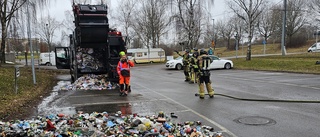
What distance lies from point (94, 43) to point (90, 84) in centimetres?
210

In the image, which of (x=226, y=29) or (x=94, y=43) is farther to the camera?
(x=226, y=29)

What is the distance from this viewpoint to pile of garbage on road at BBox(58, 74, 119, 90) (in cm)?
1233

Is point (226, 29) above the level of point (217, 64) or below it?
above

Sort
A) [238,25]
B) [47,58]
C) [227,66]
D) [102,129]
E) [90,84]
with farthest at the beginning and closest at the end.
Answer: [238,25]
[47,58]
[227,66]
[90,84]
[102,129]

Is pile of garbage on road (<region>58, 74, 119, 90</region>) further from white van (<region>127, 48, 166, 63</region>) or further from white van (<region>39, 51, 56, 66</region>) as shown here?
white van (<region>39, 51, 56, 66</region>)

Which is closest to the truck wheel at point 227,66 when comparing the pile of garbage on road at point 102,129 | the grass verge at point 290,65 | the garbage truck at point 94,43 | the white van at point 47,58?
the grass verge at point 290,65

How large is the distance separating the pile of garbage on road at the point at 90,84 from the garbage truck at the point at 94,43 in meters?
0.37

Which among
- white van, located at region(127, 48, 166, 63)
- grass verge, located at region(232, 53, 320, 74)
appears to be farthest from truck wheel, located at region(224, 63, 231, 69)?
white van, located at region(127, 48, 166, 63)

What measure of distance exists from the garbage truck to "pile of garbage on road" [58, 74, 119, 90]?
1.20 feet

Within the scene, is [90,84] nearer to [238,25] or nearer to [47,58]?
[47,58]

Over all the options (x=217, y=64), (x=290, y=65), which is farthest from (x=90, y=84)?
(x=290, y=65)

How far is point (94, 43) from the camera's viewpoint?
13289 mm

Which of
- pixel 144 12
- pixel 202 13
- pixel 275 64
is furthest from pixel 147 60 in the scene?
pixel 275 64

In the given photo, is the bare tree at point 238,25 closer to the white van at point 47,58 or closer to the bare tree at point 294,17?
the bare tree at point 294,17
